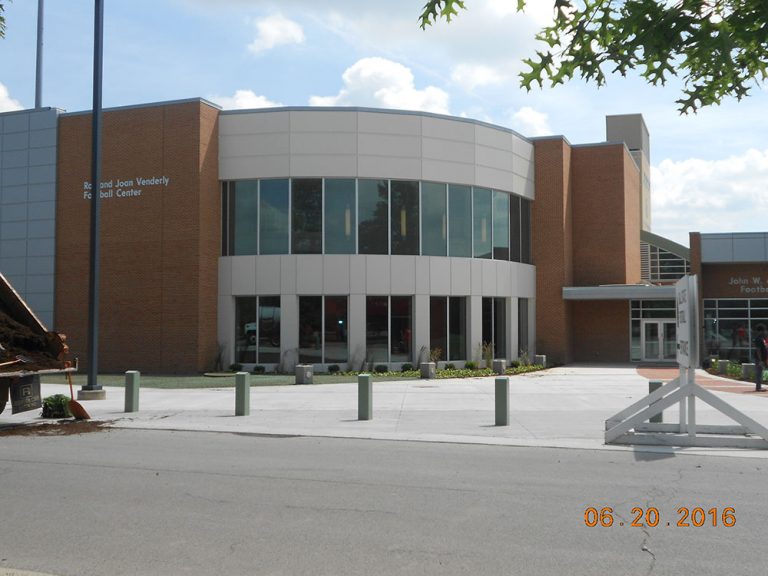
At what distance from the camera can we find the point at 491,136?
29172 mm

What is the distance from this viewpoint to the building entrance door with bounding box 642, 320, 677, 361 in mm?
33594

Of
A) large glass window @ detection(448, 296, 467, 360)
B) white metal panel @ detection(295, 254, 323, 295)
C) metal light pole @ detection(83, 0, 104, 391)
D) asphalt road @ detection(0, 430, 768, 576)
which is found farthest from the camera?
large glass window @ detection(448, 296, 467, 360)

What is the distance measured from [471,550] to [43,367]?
31.1 feet

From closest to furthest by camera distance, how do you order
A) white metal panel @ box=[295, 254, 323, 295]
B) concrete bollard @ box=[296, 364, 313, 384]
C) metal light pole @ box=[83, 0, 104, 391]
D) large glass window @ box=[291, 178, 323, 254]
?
metal light pole @ box=[83, 0, 104, 391] < concrete bollard @ box=[296, 364, 313, 384] < white metal panel @ box=[295, 254, 323, 295] < large glass window @ box=[291, 178, 323, 254]

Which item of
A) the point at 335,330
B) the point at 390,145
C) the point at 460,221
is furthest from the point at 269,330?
the point at 460,221

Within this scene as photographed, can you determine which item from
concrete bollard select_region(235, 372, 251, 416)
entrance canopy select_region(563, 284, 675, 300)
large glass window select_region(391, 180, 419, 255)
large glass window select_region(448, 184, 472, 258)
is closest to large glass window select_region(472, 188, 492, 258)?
large glass window select_region(448, 184, 472, 258)

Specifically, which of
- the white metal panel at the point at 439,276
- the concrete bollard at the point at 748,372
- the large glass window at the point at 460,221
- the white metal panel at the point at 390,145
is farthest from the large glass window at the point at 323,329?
the concrete bollard at the point at 748,372

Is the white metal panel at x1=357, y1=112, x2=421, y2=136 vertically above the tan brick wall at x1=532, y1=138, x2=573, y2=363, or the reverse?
the white metal panel at x1=357, y1=112, x2=421, y2=136

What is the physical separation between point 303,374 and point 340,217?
7.12 meters

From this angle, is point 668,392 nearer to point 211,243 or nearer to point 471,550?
point 471,550

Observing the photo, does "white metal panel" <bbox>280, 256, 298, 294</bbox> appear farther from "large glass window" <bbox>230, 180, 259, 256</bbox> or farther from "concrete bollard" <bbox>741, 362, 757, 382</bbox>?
"concrete bollard" <bbox>741, 362, 757, 382</bbox>

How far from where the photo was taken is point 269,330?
86.9 feet

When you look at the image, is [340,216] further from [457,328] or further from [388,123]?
[457,328]
